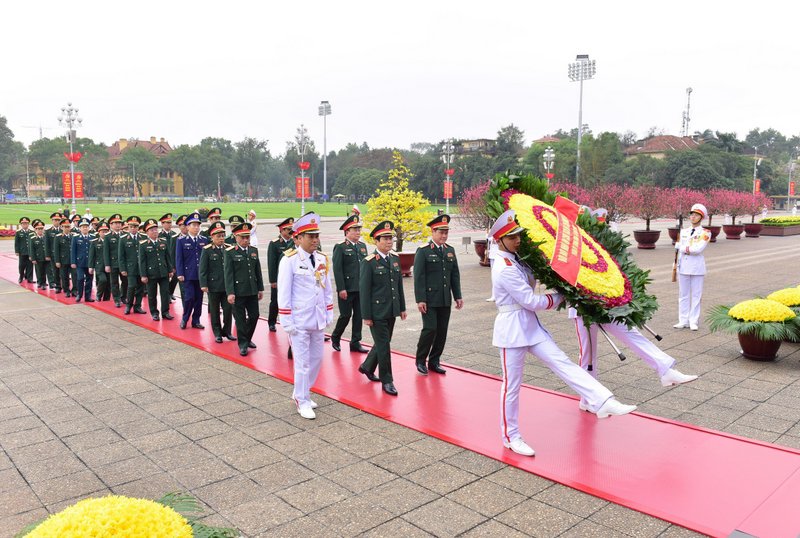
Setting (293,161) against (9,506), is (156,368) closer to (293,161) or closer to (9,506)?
(9,506)

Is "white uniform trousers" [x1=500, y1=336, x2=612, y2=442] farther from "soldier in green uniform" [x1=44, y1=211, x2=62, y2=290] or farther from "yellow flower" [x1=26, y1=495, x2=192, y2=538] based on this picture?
"soldier in green uniform" [x1=44, y1=211, x2=62, y2=290]

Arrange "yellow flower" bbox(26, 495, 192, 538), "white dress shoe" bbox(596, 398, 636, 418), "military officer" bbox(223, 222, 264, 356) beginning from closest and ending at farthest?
"yellow flower" bbox(26, 495, 192, 538) < "white dress shoe" bbox(596, 398, 636, 418) < "military officer" bbox(223, 222, 264, 356)

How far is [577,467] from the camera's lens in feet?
14.6

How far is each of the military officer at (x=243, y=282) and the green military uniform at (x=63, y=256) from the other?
6345 mm

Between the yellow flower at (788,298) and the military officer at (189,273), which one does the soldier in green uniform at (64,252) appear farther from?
the yellow flower at (788,298)

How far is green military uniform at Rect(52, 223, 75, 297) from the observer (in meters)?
12.6

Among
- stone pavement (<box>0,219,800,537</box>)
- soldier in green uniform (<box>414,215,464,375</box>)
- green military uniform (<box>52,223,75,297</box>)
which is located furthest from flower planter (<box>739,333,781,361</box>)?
green military uniform (<box>52,223,75,297</box>)

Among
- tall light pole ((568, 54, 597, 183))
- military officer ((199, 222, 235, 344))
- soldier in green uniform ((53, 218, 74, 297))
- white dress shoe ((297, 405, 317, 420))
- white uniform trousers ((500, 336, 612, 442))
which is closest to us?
white uniform trousers ((500, 336, 612, 442))

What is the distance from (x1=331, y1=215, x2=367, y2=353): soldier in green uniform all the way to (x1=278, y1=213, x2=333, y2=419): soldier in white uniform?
1.75 meters

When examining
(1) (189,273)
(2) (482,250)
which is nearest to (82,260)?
(1) (189,273)

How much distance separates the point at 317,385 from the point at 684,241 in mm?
6072

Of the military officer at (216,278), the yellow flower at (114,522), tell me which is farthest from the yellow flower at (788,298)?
the yellow flower at (114,522)

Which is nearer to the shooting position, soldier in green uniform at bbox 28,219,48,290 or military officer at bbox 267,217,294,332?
military officer at bbox 267,217,294,332

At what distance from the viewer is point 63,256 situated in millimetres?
12570
